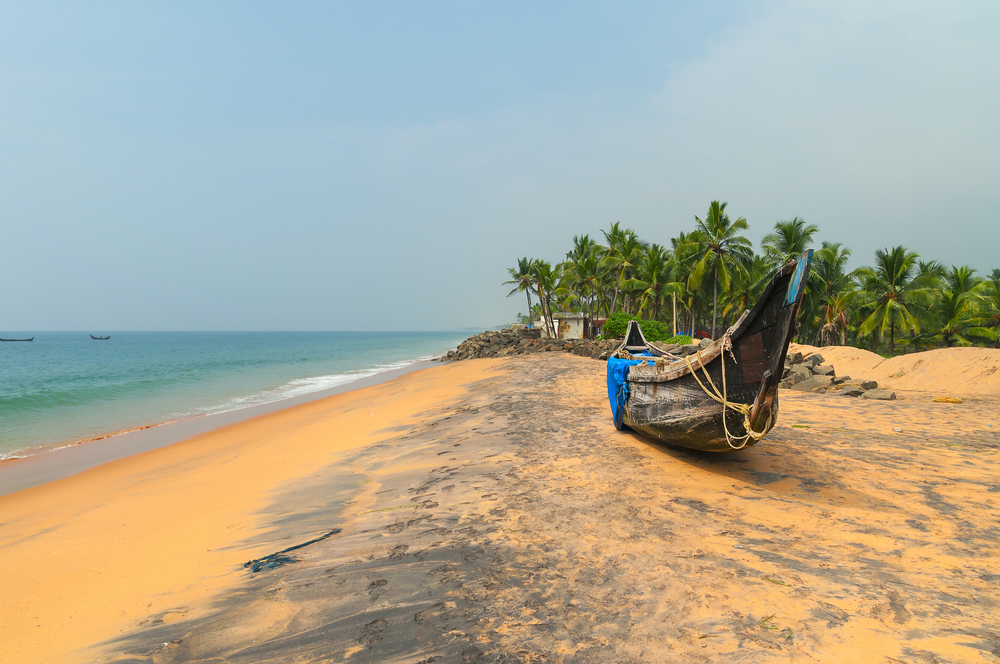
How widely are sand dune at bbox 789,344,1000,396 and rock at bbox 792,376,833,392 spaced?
3320 millimetres

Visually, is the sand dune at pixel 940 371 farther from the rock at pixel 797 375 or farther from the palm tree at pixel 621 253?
the palm tree at pixel 621 253

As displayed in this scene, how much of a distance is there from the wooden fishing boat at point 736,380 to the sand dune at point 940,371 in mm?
13017

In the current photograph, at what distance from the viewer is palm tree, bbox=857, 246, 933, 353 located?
1074 inches

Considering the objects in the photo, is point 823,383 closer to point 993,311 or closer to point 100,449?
point 100,449

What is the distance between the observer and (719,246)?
31.5 metres

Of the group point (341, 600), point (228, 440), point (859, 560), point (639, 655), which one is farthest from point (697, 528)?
point (228, 440)

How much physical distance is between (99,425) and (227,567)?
14.9 metres

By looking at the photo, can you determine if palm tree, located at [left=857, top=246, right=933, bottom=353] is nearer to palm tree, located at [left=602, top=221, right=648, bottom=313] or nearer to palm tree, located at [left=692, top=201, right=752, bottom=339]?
palm tree, located at [left=692, top=201, right=752, bottom=339]

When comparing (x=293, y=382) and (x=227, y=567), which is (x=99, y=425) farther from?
(x=227, y=567)

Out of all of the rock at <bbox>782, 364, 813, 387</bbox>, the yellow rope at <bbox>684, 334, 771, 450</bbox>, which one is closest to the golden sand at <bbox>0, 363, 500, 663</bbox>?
the yellow rope at <bbox>684, 334, 771, 450</bbox>

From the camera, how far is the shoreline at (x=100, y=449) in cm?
909

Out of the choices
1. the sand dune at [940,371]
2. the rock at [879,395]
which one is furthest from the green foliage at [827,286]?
the rock at [879,395]

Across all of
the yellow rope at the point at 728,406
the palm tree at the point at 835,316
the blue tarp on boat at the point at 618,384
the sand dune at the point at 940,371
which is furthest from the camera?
the palm tree at the point at 835,316

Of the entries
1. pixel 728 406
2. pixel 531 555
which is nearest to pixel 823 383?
pixel 728 406
